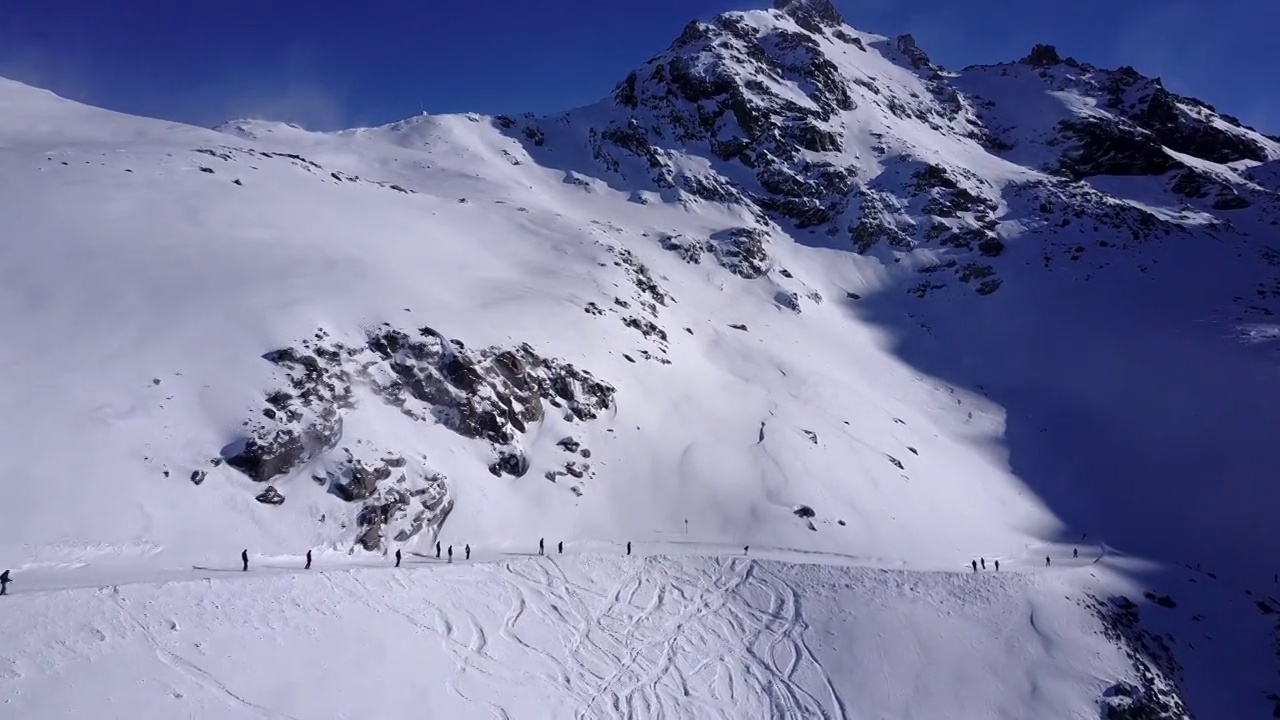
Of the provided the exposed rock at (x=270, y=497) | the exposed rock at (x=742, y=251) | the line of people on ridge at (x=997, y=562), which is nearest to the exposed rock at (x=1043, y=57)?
the exposed rock at (x=742, y=251)

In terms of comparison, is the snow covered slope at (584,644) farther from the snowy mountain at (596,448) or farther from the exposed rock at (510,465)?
the exposed rock at (510,465)

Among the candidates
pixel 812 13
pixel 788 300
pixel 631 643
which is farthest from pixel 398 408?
pixel 812 13

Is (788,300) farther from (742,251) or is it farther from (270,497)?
(270,497)

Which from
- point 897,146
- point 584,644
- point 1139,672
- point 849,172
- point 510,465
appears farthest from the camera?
point 897,146

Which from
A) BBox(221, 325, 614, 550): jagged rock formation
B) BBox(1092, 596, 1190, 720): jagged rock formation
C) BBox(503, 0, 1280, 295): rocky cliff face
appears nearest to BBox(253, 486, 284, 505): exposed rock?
BBox(221, 325, 614, 550): jagged rock formation

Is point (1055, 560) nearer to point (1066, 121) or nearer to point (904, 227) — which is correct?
point (904, 227)

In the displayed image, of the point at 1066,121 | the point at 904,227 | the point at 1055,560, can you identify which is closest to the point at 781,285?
the point at 904,227

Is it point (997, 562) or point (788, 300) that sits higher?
point (788, 300)
